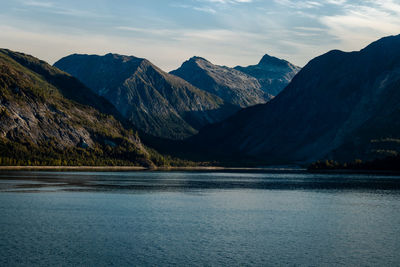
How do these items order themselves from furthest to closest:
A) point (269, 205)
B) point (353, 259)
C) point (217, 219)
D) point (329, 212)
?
point (269, 205)
point (329, 212)
point (217, 219)
point (353, 259)

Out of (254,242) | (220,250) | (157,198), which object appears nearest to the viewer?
(220,250)

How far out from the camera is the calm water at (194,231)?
7388cm

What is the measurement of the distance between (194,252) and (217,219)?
35.1 m

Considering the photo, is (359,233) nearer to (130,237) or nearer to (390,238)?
(390,238)

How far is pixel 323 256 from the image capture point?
7619 centimetres

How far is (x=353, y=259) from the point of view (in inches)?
2918

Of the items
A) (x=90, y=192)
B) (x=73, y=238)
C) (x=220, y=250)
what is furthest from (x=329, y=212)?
(x=90, y=192)

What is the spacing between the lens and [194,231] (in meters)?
96.2

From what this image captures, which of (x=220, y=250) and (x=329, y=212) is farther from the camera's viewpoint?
(x=329, y=212)

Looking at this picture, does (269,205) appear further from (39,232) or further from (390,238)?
(39,232)

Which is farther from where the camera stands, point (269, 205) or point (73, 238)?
point (269, 205)

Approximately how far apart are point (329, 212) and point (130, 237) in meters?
58.5

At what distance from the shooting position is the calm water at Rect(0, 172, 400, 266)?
7388 cm

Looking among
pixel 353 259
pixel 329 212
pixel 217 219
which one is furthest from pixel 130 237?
pixel 329 212
